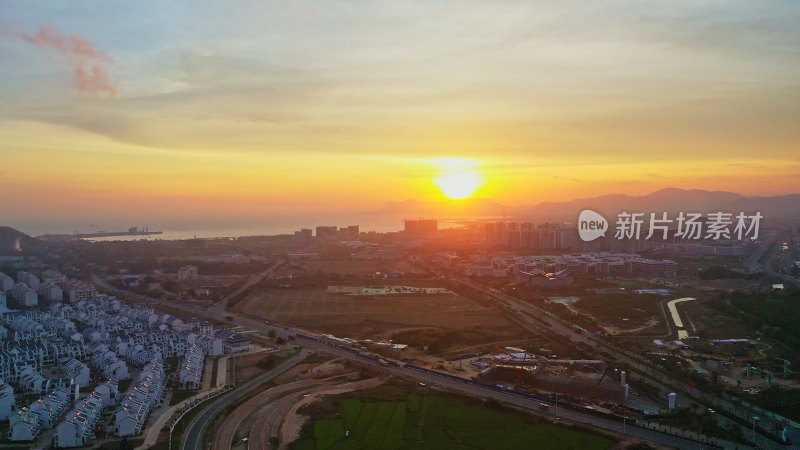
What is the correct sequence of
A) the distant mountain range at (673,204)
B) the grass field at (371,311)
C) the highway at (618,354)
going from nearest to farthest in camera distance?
the highway at (618,354), the grass field at (371,311), the distant mountain range at (673,204)

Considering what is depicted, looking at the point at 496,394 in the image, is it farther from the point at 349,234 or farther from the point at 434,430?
the point at 349,234

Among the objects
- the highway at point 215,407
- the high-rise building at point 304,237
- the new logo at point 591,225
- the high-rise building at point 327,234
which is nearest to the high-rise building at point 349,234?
the high-rise building at point 327,234

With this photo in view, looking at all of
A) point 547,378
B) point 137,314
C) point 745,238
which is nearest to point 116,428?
point 547,378

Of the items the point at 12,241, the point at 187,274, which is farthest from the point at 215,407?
the point at 12,241

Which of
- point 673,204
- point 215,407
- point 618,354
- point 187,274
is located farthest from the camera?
point 673,204

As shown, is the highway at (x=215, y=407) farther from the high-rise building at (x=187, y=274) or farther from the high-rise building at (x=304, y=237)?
the high-rise building at (x=304, y=237)

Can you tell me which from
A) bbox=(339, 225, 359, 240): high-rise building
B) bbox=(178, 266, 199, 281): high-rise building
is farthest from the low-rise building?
bbox=(339, 225, 359, 240): high-rise building

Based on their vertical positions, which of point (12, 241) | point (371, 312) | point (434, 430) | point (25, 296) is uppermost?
point (12, 241)
